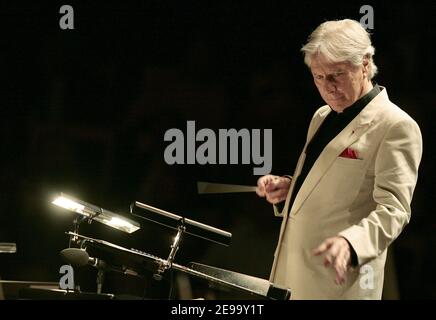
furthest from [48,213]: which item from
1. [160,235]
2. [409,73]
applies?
[409,73]

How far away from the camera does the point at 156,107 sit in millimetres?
3070

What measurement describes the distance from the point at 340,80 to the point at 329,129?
0.59ft

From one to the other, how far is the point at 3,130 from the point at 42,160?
22cm

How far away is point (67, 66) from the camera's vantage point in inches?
121

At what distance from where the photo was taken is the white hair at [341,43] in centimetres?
195

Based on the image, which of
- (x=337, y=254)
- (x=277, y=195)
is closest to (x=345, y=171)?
(x=277, y=195)

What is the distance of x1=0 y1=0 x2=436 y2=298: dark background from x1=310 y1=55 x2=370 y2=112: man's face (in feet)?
3.22

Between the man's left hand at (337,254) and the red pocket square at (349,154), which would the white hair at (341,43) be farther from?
the man's left hand at (337,254)

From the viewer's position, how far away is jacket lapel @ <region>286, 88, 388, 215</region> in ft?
6.45

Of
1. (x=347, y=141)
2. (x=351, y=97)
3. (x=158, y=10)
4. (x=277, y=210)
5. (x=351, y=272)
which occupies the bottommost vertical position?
(x=351, y=272)

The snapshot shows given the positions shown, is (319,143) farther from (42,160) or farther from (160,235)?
(42,160)

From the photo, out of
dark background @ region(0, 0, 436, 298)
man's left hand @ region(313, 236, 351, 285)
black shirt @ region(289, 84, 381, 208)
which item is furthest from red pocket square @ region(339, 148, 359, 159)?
dark background @ region(0, 0, 436, 298)

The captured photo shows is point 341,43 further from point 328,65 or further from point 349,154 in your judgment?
point 349,154

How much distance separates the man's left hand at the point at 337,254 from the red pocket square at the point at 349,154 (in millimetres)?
391
